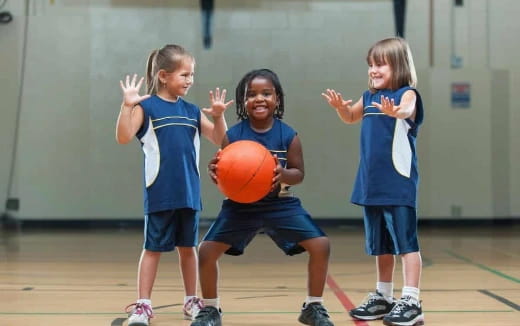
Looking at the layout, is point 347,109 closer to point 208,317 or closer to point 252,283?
point 208,317

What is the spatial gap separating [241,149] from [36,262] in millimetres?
3834

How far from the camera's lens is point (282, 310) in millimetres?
4191

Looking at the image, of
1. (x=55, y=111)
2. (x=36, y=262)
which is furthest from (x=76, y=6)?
(x=36, y=262)

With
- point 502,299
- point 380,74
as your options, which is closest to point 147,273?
point 380,74

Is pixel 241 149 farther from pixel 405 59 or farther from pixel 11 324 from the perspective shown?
pixel 11 324

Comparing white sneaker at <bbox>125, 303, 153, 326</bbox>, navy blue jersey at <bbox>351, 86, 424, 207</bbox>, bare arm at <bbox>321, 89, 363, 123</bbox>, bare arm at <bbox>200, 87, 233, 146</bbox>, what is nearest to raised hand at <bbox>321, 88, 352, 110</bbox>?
bare arm at <bbox>321, 89, 363, 123</bbox>

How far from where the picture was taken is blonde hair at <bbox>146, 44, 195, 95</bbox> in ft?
13.1

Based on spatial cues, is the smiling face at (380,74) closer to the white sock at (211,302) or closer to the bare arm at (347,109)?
the bare arm at (347,109)

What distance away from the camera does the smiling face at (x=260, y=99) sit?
3.71 meters

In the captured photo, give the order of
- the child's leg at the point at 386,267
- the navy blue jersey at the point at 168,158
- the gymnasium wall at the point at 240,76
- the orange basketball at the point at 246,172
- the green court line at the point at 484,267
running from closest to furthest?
the orange basketball at the point at 246,172 < the navy blue jersey at the point at 168,158 < the child's leg at the point at 386,267 < the green court line at the point at 484,267 < the gymnasium wall at the point at 240,76

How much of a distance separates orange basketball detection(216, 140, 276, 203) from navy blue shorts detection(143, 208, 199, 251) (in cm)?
41

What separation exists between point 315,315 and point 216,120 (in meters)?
1.06

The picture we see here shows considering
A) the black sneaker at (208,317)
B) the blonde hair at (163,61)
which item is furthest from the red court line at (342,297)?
the blonde hair at (163,61)

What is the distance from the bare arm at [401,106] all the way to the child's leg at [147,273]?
1.27m
